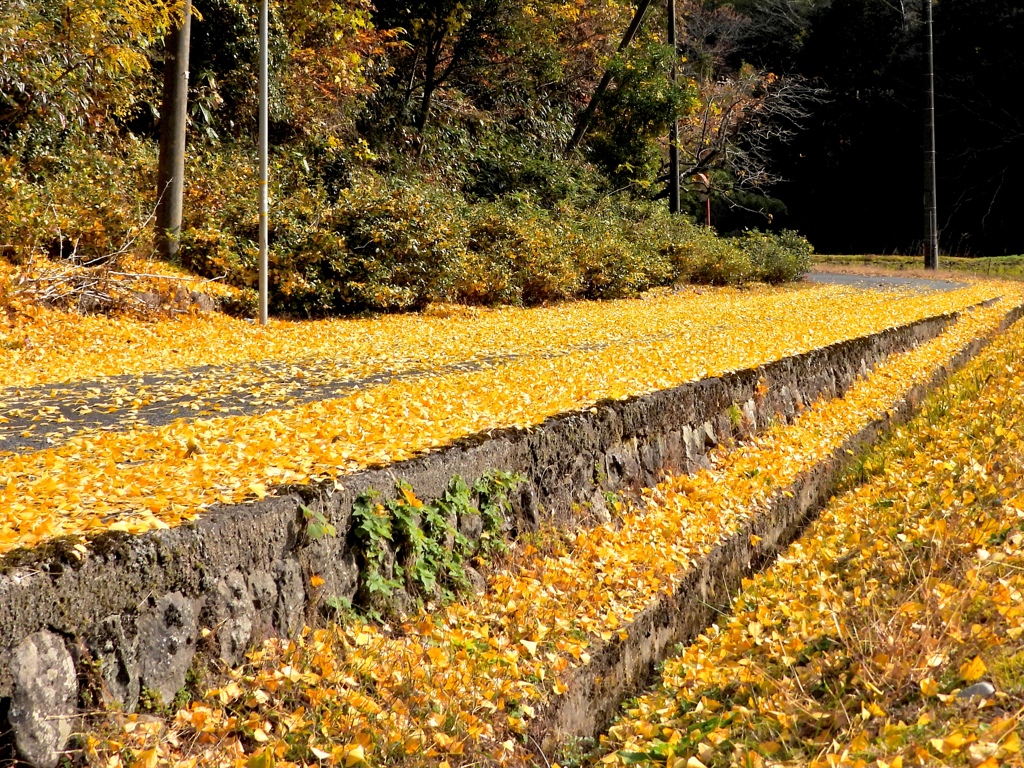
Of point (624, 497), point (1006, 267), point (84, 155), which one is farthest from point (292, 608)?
point (1006, 267)

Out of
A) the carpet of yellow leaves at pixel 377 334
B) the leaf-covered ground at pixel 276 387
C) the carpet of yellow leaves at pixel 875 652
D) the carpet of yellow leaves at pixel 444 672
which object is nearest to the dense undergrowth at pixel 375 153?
the carpet of yellow leaves at pixel 377 334

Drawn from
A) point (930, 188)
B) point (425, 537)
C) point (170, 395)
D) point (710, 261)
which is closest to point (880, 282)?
point (930, 188)

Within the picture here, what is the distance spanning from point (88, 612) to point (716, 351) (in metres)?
7.09

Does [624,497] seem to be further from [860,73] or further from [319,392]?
[860,73]

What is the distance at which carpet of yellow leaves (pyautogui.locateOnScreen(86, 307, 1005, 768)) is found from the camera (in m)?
2.92

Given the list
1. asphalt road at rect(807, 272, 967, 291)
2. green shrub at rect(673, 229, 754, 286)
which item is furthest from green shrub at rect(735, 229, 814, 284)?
green shrub at rect(673, 229, 754, 286)

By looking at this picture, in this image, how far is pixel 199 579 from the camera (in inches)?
119

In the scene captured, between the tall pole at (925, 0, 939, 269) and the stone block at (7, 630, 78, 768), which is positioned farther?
the tall pole at (925, 0, 939, 269)

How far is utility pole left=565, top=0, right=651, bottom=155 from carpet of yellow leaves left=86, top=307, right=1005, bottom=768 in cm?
1882

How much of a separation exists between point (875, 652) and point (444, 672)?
63.2 inches

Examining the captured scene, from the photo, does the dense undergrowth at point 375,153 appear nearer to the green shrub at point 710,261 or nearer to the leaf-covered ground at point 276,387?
the green shrub at point 710,261

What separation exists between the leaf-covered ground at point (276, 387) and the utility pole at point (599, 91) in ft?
37.4

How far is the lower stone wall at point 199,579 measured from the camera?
2531 mm

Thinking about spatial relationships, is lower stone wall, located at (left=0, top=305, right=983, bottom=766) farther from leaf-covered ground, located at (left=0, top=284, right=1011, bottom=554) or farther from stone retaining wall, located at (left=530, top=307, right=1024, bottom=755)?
stone retaining wall, located at (left=530, top=307, right=1024, bottom=755)
